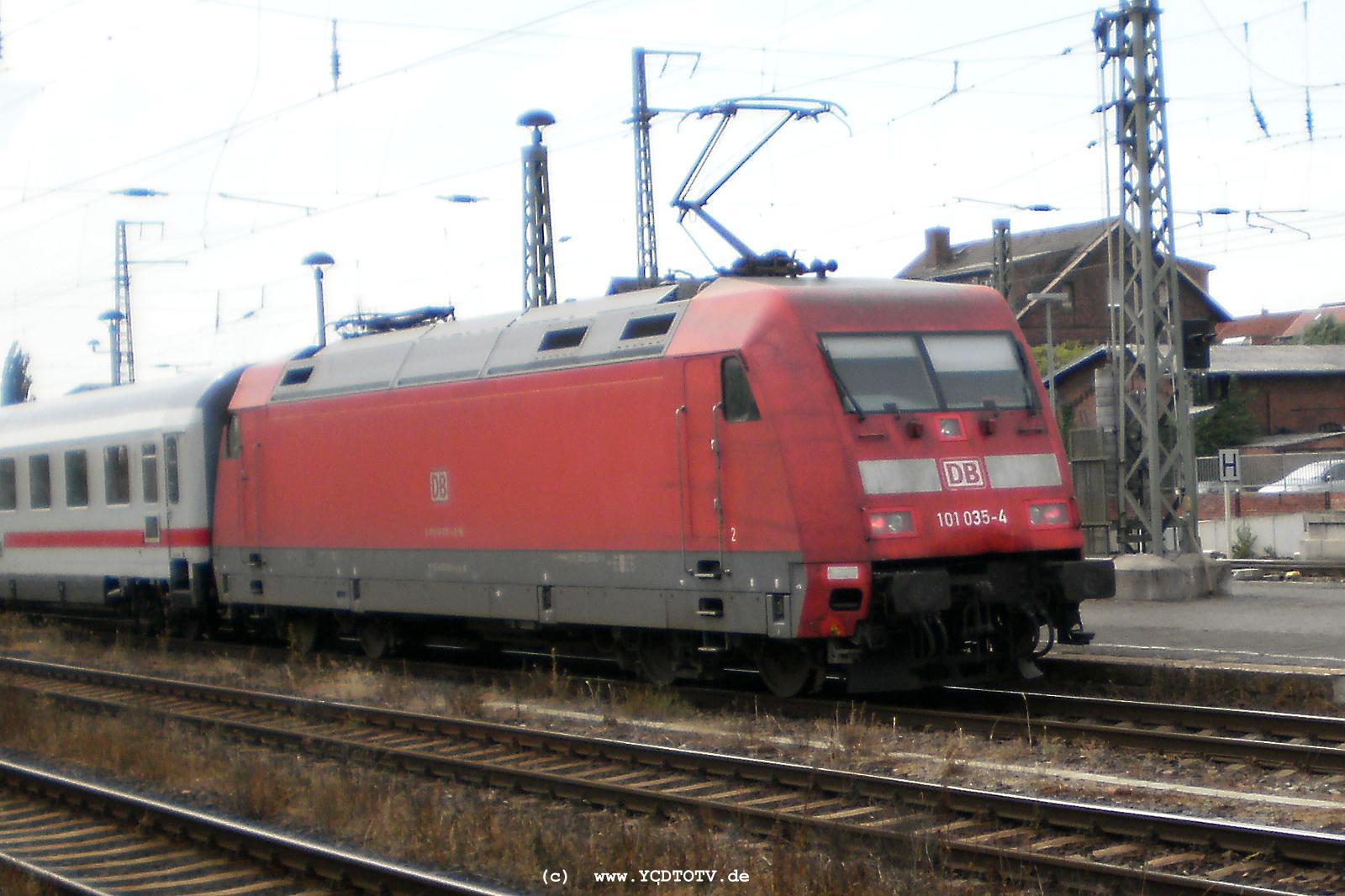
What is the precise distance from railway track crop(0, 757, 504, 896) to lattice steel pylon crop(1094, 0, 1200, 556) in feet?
47.5

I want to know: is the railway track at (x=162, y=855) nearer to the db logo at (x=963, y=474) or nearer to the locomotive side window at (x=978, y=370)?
the db logo at (x=963, y=474)

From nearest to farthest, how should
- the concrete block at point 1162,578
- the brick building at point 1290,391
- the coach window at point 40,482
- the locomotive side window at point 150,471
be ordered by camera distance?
the locomotive side window at point 150,471 → the concrete block at point 1162,578 → the coach window at point 40,482 → the brick building at point 1290,391

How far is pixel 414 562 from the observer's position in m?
15.6

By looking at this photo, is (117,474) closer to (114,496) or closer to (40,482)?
(114,496)

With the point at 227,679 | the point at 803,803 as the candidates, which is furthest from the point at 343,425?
the point at 803,803

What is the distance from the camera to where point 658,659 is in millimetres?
13578

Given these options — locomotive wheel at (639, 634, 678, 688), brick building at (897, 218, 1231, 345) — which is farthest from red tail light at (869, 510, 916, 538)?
brick building at (897, 218, 1231, 345)

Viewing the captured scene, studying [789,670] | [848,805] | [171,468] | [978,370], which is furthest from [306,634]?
[848,805]

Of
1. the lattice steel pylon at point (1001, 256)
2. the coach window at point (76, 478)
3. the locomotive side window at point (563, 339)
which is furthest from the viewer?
the lattice steel pylon at point (1001, 256)

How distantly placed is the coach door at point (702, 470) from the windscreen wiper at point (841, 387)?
832 millimetres

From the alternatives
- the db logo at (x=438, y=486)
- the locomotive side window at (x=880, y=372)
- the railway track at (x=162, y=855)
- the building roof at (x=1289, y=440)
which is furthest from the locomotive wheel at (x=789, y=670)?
the building roof at (x=1289, y=440)

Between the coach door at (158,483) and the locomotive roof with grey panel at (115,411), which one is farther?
the coach door at (158,483)

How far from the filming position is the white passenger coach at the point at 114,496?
19.1m

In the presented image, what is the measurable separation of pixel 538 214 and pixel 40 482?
815 centimetres
